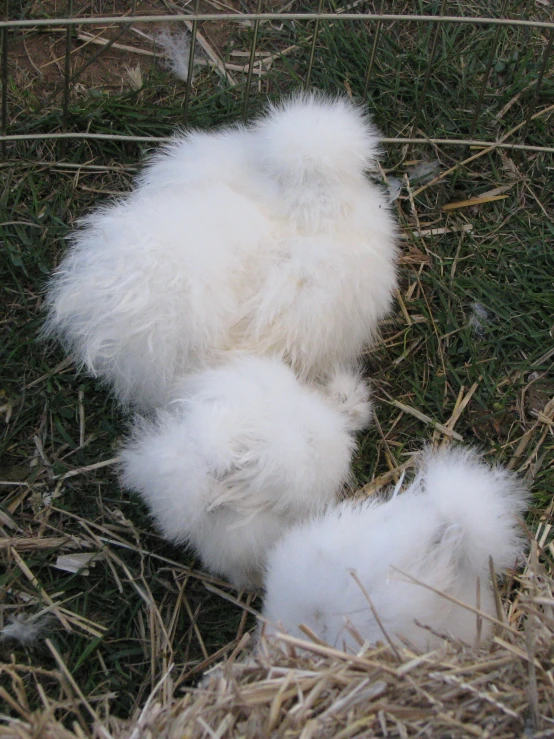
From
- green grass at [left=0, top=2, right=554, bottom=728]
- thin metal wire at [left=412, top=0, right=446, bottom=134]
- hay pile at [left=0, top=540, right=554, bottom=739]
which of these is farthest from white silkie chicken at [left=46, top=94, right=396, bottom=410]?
hay pile at [left=0, top=540, right=554, bottom=739]

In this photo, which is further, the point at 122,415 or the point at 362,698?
the point at 122,415

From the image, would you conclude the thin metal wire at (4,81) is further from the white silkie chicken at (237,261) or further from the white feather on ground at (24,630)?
the white feather on ground at (24,630)

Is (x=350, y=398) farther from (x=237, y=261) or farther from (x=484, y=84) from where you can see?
(x=484, y=84)

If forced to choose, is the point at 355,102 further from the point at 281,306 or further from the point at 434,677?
the point at 434,677

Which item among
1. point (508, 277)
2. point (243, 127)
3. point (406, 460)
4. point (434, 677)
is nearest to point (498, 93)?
point (508, 277)

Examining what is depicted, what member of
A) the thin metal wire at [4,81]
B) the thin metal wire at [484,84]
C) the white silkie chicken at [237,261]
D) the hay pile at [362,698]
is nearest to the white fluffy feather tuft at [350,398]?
the white silkie chicken at [237,261]

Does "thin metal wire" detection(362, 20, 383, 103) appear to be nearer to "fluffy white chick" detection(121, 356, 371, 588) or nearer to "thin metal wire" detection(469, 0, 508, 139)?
"thin metal wire" detection(469, 0, 508, 139)

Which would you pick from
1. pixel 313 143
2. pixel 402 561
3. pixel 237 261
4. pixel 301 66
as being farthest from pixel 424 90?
pixel 402 561
